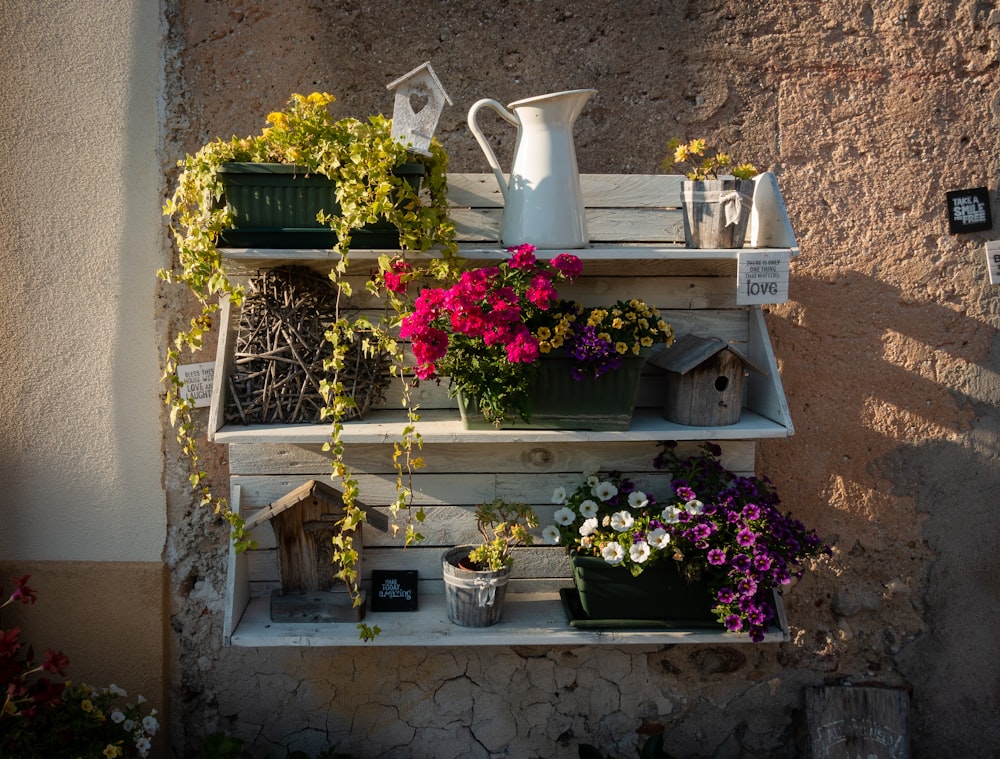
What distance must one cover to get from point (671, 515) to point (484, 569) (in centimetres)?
45

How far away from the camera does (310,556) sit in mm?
1907

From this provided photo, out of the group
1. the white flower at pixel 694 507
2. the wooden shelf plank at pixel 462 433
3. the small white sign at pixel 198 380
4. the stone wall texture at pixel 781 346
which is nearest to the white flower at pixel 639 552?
the white flower at pixel 694 507

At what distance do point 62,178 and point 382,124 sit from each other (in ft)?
2.88

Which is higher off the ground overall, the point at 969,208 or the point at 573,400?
the point at 969,208

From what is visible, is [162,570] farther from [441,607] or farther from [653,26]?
[653,26]

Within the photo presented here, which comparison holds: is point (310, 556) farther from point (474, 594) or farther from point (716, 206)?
point (716, 206)

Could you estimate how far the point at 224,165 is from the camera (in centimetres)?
172

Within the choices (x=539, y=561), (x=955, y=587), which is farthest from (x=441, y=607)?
(x=955, y=587)

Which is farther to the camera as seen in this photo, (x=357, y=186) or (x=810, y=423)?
(x=810, y=423)

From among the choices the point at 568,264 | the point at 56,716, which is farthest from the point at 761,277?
the point at 56,716

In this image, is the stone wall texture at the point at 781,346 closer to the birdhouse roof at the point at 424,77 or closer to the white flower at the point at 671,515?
the birdhouse roof at the point at 424,77

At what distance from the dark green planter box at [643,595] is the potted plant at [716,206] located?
0.75m

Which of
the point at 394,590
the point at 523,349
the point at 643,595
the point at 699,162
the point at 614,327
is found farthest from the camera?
the point at 699,162

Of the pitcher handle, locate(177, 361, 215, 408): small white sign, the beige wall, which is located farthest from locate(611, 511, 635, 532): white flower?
the beige wall
